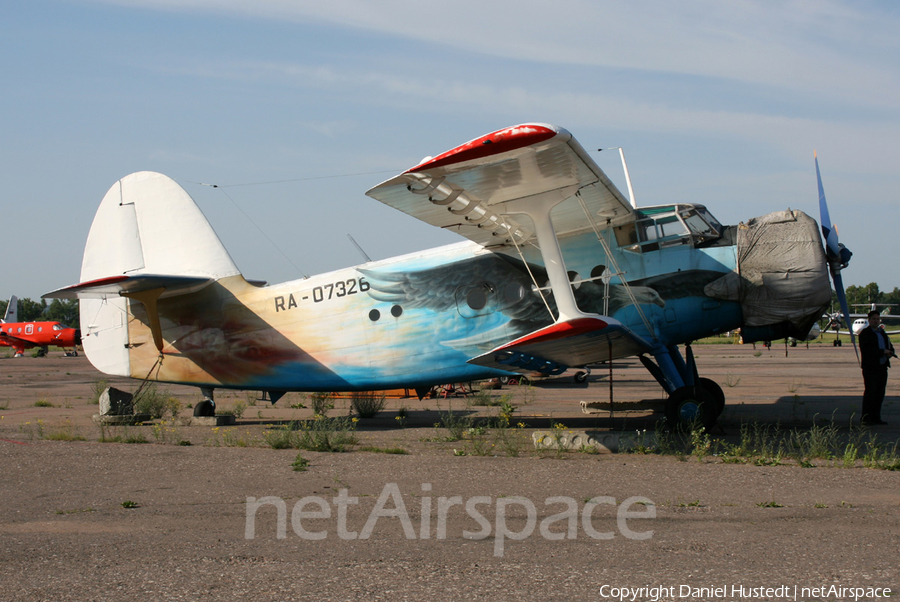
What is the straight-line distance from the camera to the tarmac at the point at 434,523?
4027mm

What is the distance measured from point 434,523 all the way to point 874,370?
8.47 meters

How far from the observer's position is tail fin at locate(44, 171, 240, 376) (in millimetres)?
12703

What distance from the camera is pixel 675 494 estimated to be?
633cm

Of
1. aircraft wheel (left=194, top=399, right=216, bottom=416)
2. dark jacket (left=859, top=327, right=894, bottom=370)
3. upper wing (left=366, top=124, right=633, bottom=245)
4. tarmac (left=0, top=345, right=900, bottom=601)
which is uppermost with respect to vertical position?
upper wing (left=366, top=124, right=633, bottom=245)

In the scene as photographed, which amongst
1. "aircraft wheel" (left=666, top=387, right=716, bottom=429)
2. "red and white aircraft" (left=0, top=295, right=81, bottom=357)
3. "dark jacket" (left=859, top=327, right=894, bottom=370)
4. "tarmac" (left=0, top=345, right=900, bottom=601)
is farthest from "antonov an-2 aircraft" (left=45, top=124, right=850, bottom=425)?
"red and white aircraft" (left=0, top=295, right=81, bottom=357)

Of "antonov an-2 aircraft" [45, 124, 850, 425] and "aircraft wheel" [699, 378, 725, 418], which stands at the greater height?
"antonov an-2 aircraft" [45, 124, 850, 425]

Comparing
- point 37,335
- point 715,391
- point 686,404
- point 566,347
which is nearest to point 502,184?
point 566,347

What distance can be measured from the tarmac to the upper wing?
3.07 metres

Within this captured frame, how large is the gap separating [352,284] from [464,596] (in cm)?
824

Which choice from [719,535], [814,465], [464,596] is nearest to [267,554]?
[464,596]

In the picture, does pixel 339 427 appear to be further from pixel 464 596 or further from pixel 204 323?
pixel 464 596

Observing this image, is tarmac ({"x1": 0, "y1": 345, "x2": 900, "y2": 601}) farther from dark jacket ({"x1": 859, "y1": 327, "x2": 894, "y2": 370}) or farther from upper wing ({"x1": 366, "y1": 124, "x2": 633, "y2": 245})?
upper wing ({"x1": 366, "y1": 124, "x2": 633, "y2": 245})

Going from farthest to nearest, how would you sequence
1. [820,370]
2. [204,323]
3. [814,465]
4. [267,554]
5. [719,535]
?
1. [820,370]
2. [204,323]
3. [814,465]
4. [719,535]
5. [267,554]

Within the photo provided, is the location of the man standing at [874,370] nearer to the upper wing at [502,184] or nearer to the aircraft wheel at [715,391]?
the aircraft wheel at [715,391]
